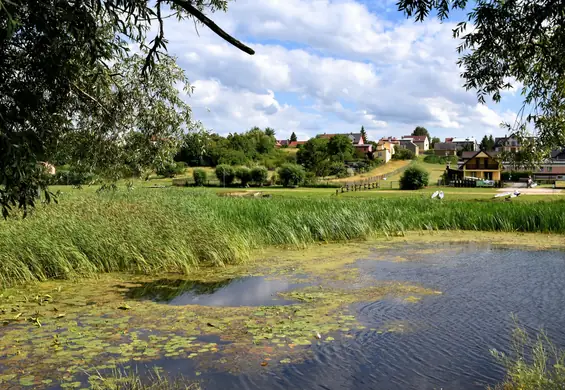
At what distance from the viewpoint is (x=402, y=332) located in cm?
841

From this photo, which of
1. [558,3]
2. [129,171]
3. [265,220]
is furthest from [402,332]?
[265,220]

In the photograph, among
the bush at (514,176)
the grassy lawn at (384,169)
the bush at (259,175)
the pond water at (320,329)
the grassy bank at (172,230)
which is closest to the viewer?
the pond water at (320,329)

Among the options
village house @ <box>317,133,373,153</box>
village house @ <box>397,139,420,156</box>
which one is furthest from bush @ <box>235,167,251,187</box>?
village house @ <box>397,139,420,156</box>

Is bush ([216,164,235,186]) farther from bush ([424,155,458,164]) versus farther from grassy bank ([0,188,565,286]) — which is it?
bush ([424,155,458,164])

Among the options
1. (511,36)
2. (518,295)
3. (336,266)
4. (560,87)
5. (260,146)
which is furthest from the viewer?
(260,146)

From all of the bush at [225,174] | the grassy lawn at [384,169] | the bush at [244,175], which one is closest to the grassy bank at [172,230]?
the bush at [244,175]

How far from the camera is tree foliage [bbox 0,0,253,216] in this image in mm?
4699

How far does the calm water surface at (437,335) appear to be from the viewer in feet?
21.6

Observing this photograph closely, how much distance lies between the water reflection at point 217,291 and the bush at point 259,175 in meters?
51.4

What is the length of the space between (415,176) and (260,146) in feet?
174

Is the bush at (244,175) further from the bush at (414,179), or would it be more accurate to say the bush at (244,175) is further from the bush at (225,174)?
the bush at (414,179)

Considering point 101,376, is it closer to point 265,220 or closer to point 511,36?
point 511,36

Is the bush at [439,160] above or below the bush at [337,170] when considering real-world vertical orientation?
above

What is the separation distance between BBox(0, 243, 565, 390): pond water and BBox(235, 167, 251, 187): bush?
2043 inches
